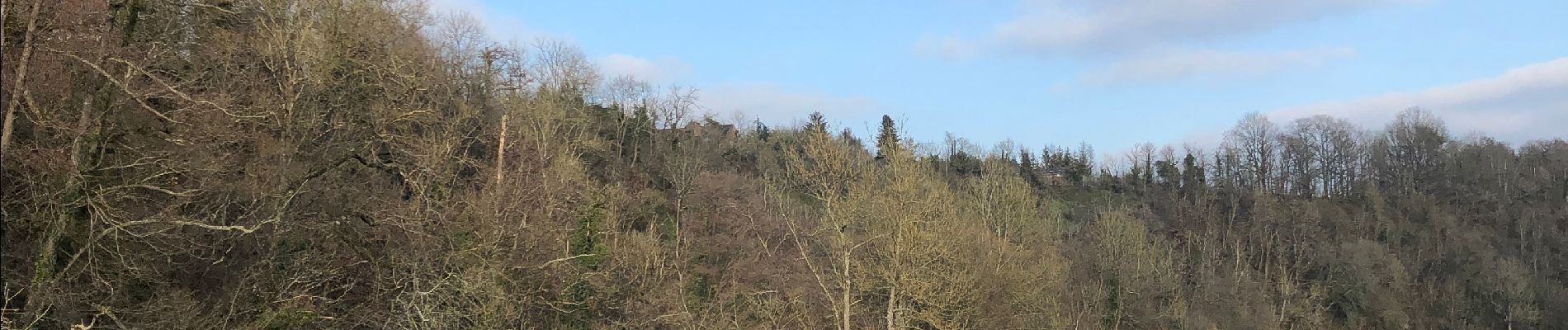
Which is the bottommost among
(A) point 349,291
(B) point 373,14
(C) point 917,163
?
(A) point 349,291

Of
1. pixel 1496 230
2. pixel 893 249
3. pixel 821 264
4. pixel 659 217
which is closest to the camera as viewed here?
pixel 893 249

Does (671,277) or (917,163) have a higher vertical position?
(917,163)

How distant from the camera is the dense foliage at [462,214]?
1099 cm

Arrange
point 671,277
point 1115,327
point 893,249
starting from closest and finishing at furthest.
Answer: point 893,249
point 671,277
point 1115,327

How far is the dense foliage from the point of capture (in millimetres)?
10992

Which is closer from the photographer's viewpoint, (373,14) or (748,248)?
(373,14)

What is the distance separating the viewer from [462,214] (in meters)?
20.4

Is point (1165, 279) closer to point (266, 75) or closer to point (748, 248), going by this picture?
point (748, 248)

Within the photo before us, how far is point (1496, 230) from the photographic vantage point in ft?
216

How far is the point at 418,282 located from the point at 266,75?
4.40m

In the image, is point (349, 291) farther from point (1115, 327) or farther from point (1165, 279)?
point (1165, 279)

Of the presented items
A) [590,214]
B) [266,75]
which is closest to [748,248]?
[590,214]

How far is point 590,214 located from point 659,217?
1353 cm

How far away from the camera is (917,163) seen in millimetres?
22609
